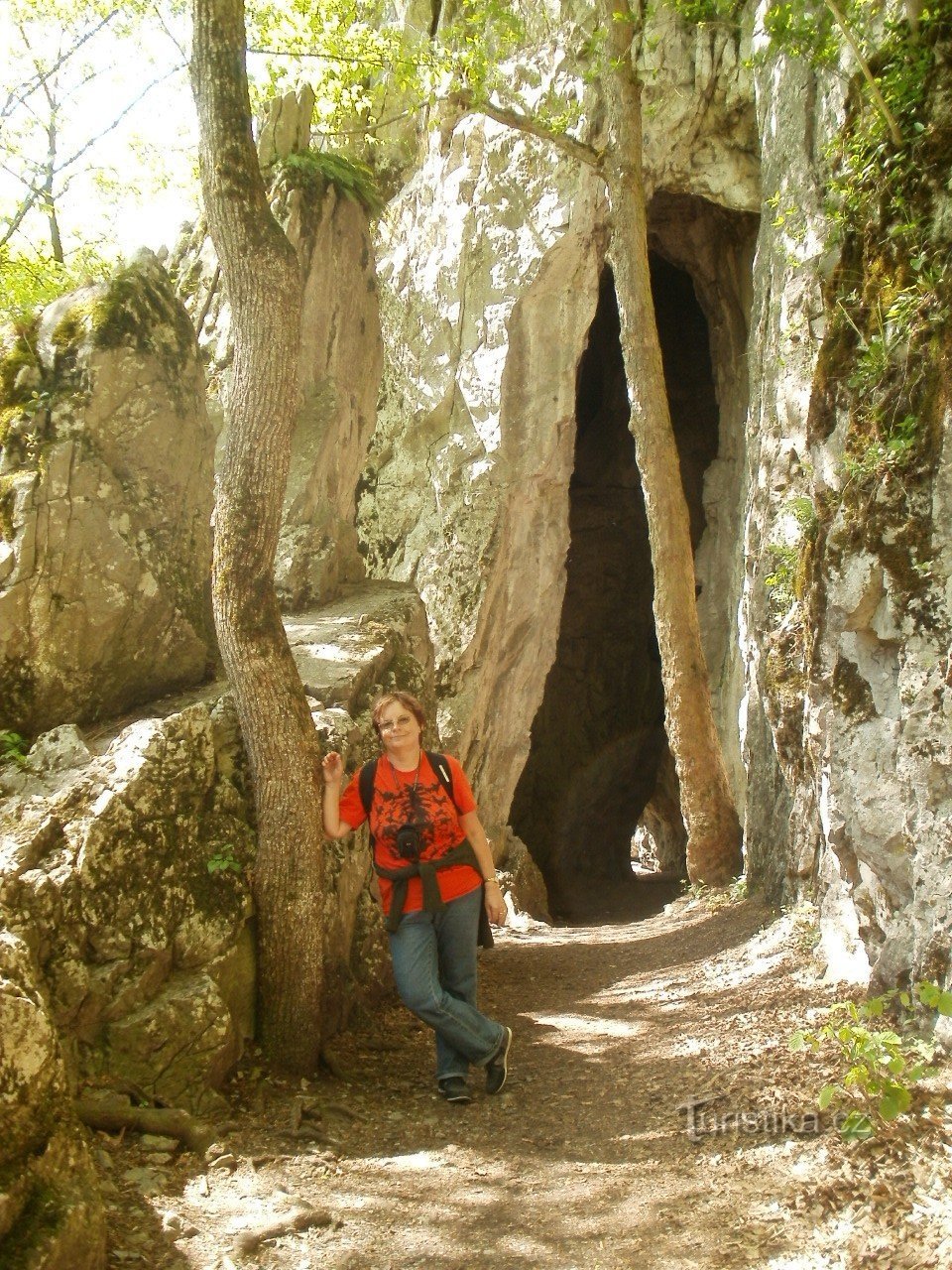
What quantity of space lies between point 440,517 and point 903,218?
8.57 m

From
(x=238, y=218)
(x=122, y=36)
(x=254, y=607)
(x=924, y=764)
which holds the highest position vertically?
(x=122, y=36)

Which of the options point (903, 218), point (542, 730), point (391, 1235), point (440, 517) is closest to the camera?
point (391, 1235)

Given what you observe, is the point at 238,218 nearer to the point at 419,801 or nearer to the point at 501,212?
the point at 419,801

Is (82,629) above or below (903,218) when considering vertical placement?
below

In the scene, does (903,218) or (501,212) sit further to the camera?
(501,212)

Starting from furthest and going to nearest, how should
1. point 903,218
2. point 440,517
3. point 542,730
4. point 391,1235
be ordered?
point 542,730 → point 440,517 → point 903,218 → point 391,1235

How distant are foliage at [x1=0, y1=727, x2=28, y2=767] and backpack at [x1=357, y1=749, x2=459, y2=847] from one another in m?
1.38

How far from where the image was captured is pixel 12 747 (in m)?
4.41

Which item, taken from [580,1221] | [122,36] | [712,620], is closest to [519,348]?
[712,620]

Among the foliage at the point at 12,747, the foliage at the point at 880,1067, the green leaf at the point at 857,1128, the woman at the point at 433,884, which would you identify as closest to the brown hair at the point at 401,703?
the woman at the point at 433,884

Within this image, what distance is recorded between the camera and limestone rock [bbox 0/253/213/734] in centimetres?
463

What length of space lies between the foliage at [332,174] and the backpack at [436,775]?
585cm

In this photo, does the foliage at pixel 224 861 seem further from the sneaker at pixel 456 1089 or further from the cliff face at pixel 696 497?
the cliff face at pixel 696 497

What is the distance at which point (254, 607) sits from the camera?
15.0 feet
